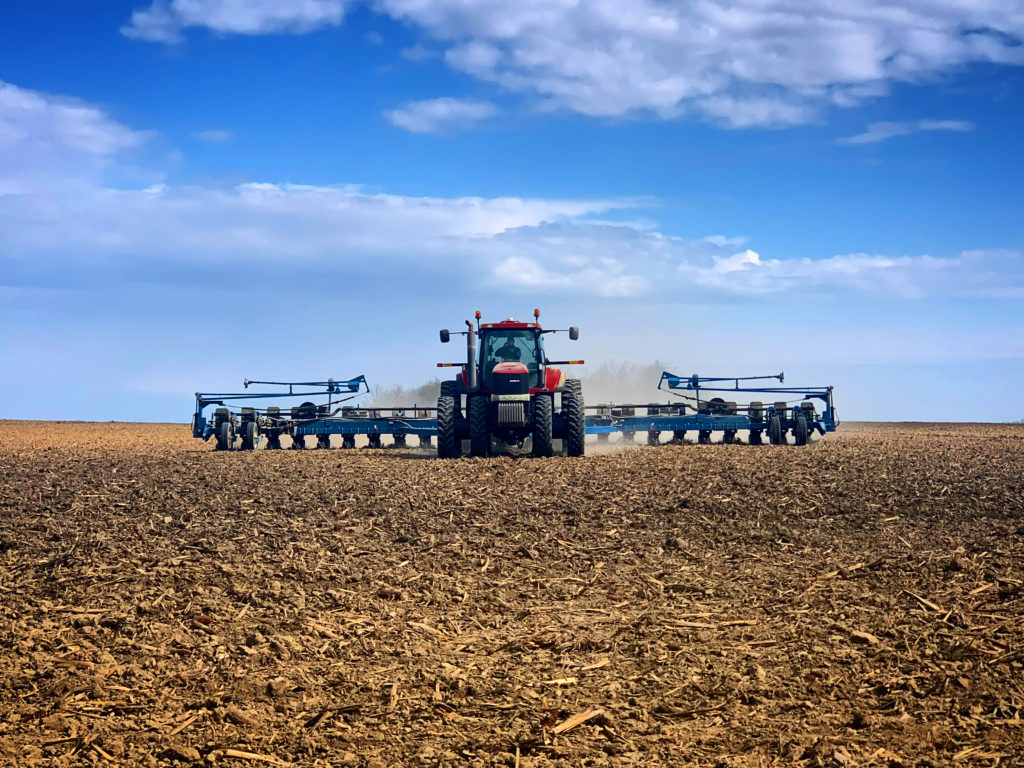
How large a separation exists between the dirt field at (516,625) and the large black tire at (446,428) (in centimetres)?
576

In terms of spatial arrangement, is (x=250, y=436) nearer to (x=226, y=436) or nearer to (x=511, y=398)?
Answer: (x=226, y=436)

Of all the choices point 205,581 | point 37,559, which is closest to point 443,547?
point 205,581

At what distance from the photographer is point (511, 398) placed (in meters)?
19.6

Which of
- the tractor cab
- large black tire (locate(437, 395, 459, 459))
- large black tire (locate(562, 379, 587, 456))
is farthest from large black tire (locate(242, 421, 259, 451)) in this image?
large black tire (locate(562, 379, 587, 456))

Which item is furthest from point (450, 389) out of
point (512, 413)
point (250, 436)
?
point (250, 436)

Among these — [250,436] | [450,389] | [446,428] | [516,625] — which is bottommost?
[516,625]

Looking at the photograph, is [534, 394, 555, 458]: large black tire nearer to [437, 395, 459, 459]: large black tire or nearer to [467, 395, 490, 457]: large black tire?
[467, 395, 490, 457]: large black tire

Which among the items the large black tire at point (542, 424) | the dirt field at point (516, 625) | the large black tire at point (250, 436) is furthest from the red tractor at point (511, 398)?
the large black tire at point (250, 436)

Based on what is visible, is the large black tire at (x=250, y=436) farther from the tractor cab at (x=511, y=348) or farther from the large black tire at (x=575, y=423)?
the large black tire at (x=575, y=423)

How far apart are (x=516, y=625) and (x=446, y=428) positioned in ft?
42.0

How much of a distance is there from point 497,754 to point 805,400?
75.2ft

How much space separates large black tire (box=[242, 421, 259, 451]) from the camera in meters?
26.4

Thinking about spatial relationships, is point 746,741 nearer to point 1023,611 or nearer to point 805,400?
point 1023,611

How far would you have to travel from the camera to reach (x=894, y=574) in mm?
9055
